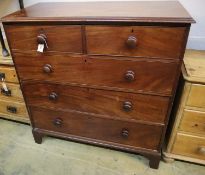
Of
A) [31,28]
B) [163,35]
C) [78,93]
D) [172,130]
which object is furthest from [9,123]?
[163,35]

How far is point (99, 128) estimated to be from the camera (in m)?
1.31

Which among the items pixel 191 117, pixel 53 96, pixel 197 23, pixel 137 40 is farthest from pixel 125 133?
pixel 197 23

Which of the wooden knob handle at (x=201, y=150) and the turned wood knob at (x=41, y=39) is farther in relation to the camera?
the wooden knob handle at (x=201, y=150)

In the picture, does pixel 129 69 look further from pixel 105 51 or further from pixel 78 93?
pixel 78 93

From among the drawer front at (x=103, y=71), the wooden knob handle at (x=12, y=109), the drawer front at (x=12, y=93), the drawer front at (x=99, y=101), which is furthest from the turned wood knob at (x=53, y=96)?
the wooden knob handle at (x=12, y=109)

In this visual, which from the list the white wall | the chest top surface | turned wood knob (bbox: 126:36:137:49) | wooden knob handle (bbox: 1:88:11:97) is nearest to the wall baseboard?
the white wall

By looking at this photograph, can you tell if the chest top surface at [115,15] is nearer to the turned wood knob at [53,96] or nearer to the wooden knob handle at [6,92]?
the turned wood knob at [53,96]

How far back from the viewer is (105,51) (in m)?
0.99

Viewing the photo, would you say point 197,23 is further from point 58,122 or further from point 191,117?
point 58,122

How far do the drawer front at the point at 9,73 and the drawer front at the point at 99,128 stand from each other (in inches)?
10.9

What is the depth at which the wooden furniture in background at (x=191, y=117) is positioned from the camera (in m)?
1.06

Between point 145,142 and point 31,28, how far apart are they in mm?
943

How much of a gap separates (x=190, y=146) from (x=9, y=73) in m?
1.32

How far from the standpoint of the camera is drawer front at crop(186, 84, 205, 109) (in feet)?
3.46
